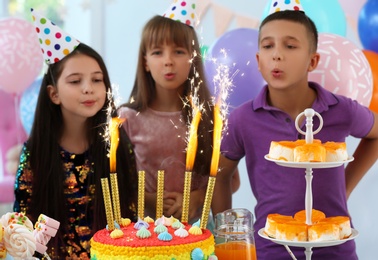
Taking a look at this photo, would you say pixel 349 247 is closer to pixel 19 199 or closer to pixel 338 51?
pixel 338 51

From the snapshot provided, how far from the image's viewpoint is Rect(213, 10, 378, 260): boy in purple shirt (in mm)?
2006

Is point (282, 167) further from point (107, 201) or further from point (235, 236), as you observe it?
point (107, 201)

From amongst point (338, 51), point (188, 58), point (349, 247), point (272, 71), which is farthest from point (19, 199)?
point (338, 51)

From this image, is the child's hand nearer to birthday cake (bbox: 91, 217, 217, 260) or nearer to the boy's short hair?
the boy's short hair

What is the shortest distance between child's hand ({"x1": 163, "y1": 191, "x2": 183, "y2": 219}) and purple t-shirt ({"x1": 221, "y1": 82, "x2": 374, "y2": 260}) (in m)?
0.24

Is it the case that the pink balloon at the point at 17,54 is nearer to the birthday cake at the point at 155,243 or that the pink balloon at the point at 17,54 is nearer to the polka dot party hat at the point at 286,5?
the polka dot party hat at the point at 286,5

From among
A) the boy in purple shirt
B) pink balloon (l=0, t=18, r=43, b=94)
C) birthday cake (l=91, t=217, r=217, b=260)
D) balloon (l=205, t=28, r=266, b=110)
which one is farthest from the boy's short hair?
pink balloon (l=0, t=18, r=43, b=94)

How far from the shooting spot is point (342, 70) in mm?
2402

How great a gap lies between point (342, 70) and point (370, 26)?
76 centimetres

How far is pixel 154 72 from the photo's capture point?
7.67 feet

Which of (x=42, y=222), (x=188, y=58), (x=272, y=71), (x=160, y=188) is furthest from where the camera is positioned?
(x=188, y=58)

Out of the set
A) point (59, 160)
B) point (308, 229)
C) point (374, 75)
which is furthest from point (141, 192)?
point (374, 75)

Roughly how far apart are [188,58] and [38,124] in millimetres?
555

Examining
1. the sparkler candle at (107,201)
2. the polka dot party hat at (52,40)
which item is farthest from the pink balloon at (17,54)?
the sparkler candle at (107,201)
